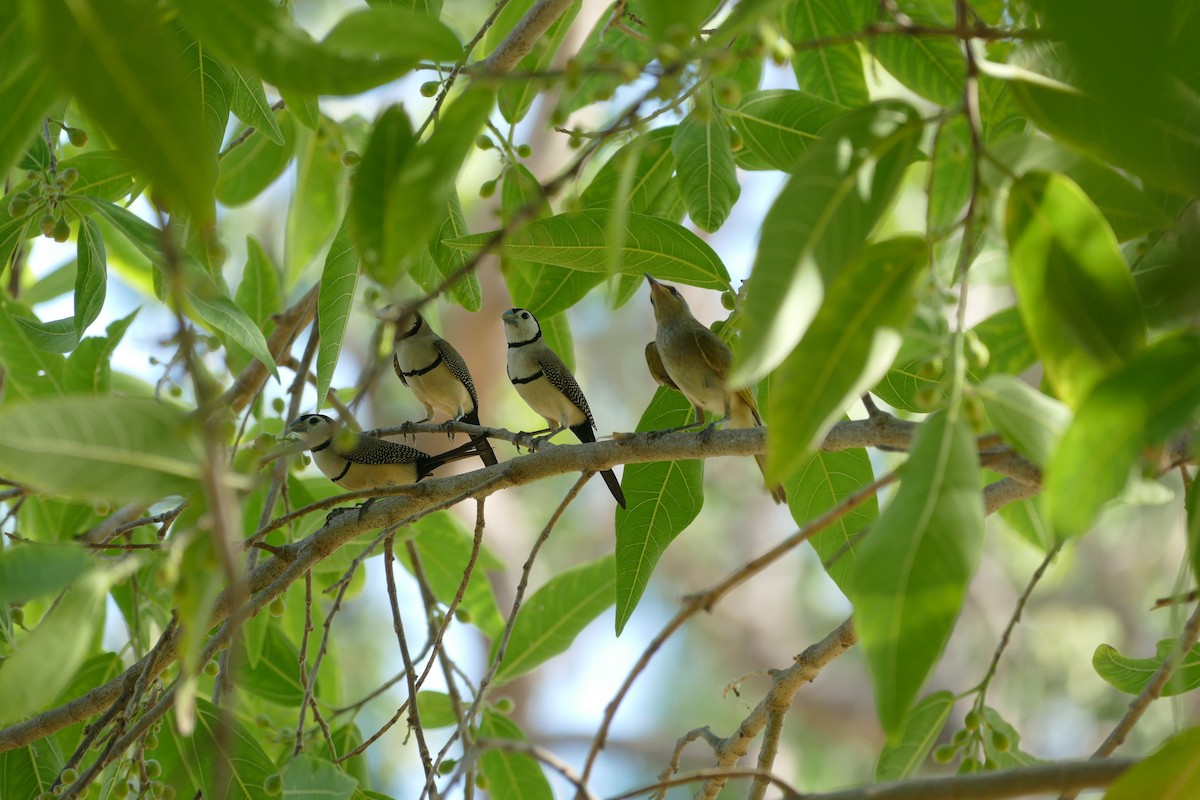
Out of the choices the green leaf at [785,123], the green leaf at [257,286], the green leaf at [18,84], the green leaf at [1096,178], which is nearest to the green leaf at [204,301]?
the green leaf at [18,84]

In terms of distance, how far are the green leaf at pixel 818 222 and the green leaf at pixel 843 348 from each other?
0.11 ft

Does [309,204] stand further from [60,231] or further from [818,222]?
[818,222]

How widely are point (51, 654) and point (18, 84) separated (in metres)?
0.64

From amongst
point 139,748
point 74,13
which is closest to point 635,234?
point 74,13

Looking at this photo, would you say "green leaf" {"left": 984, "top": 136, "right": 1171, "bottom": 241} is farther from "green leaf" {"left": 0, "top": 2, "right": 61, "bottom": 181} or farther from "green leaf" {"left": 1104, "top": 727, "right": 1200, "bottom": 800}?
"green leaf" {"left": 0, "top": 2, "right": 61, "bottom": 181}

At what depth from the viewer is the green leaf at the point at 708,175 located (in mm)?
2141

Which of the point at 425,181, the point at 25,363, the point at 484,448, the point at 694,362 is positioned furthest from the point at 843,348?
the point at 484,448

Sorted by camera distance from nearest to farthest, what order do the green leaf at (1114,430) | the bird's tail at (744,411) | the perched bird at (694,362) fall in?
the green leaf at (1114,430), the perched bird at (694,362), the bird's tail at (744,411)

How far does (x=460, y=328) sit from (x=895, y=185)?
326 inches

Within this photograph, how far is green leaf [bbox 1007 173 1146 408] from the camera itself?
122 cm

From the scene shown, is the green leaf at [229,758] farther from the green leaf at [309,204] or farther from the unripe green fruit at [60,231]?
the green leaf at [309,204]

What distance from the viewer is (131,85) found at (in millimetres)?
1005

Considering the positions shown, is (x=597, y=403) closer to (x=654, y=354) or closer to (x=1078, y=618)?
(x=1078, y=618)

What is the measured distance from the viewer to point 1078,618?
41.2 ft
